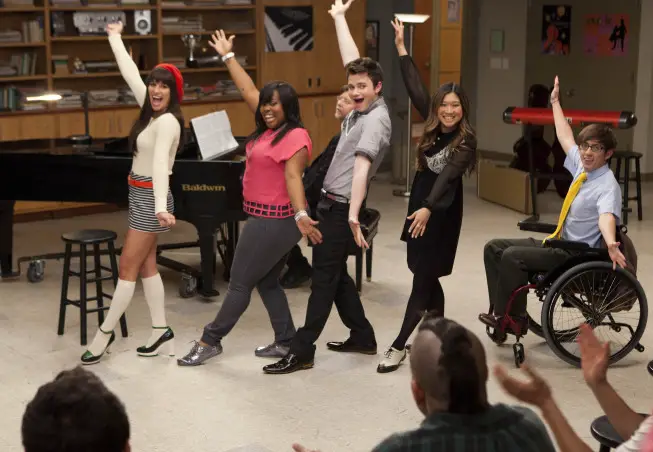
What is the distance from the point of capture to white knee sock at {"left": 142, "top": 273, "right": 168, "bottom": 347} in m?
5.25

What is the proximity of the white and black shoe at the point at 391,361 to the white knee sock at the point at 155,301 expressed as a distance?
1140mm

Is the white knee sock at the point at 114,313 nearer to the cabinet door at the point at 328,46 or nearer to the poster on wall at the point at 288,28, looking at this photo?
the poster on wall at the point at 288,28

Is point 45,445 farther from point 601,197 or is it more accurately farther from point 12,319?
point 12,319

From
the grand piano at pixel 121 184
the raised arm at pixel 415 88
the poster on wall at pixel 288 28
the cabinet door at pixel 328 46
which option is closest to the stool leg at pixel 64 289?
the grand piano at pixel 121 184

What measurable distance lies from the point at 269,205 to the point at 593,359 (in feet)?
8.53

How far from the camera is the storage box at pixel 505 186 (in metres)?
8.96

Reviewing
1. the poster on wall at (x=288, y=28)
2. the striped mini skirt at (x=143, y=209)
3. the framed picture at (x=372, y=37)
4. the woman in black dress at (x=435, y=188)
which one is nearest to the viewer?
the woman in black dress at (x=435, y=188)

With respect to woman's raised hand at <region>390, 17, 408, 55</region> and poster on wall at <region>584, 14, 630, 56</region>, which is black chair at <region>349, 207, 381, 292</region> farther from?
poster on wall at <region>584, 14, 630, 56</region>

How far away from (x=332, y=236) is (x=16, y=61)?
4.87 m

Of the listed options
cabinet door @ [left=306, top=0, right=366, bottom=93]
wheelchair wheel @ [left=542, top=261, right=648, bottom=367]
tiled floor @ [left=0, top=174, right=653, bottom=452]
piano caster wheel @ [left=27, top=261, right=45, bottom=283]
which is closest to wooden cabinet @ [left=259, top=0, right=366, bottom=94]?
cabinet door @ [left=306, top=0, right=366, bottom=93]

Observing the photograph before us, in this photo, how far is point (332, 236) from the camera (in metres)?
4.97

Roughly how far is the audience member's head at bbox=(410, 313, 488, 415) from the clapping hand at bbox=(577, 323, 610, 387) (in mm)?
276

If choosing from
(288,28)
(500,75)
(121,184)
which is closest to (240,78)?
(121,184)

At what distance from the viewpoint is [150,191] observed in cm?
505
